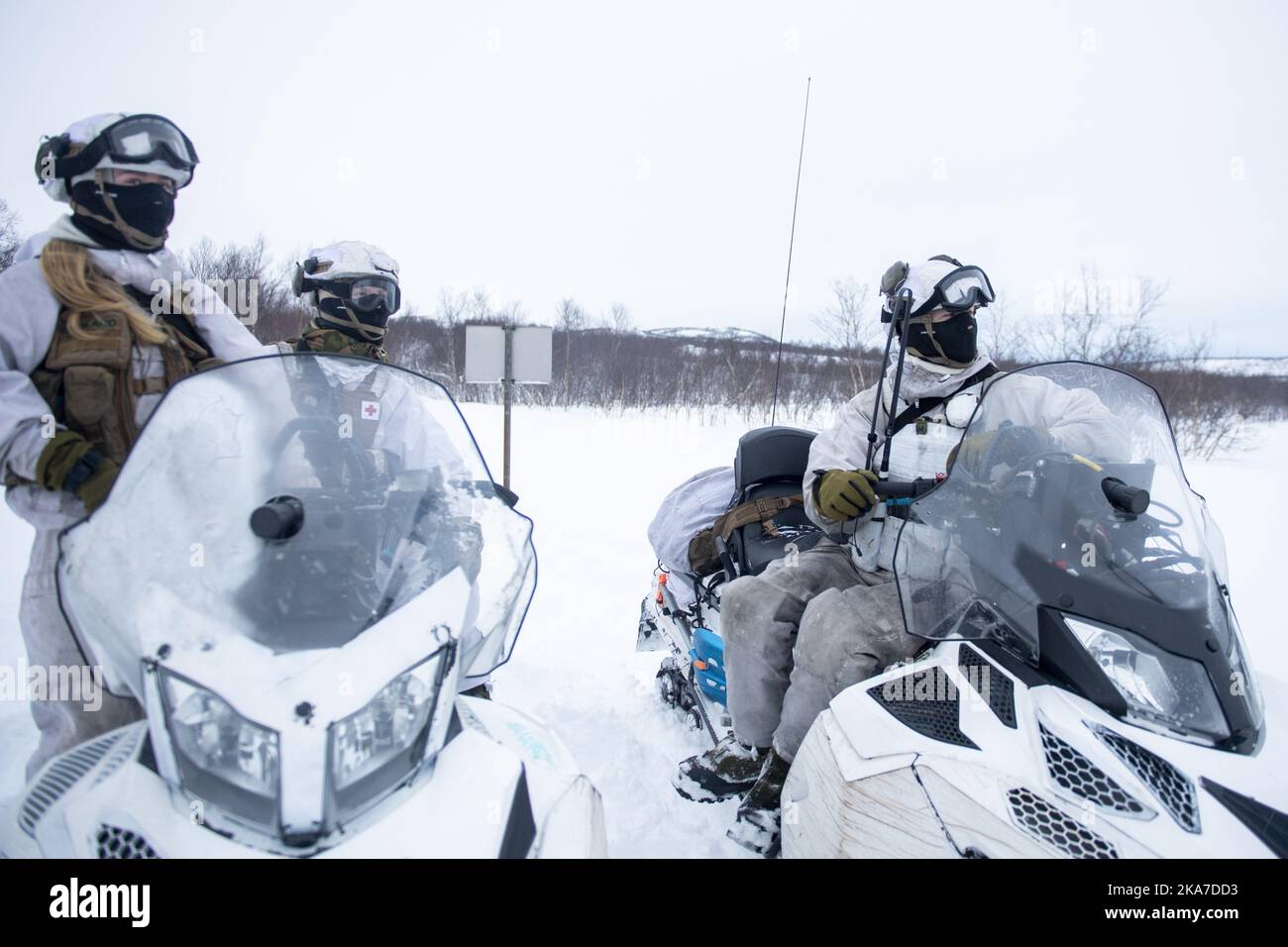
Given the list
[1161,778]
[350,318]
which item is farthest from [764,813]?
[350,318]

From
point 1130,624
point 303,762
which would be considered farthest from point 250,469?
point 1130,624

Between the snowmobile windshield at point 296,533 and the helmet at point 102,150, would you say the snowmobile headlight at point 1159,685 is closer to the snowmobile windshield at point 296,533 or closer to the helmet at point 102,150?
the snowmobile windshield at point 296,533

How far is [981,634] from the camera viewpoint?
182 centimetres

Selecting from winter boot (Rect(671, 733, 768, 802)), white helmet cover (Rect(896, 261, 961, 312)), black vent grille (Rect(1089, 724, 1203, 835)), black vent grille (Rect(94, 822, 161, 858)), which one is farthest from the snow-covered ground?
white helmet cover (Rect(896, 261, 961, 312))

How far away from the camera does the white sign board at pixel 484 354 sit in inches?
252

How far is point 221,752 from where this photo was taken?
1.21 metres

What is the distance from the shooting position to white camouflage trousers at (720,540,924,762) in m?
2.13

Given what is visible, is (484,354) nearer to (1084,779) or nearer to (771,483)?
(771,483)

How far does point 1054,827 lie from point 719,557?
1.86 meters

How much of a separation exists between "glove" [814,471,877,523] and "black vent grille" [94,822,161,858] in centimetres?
192

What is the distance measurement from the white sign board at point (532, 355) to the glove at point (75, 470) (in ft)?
15.9
